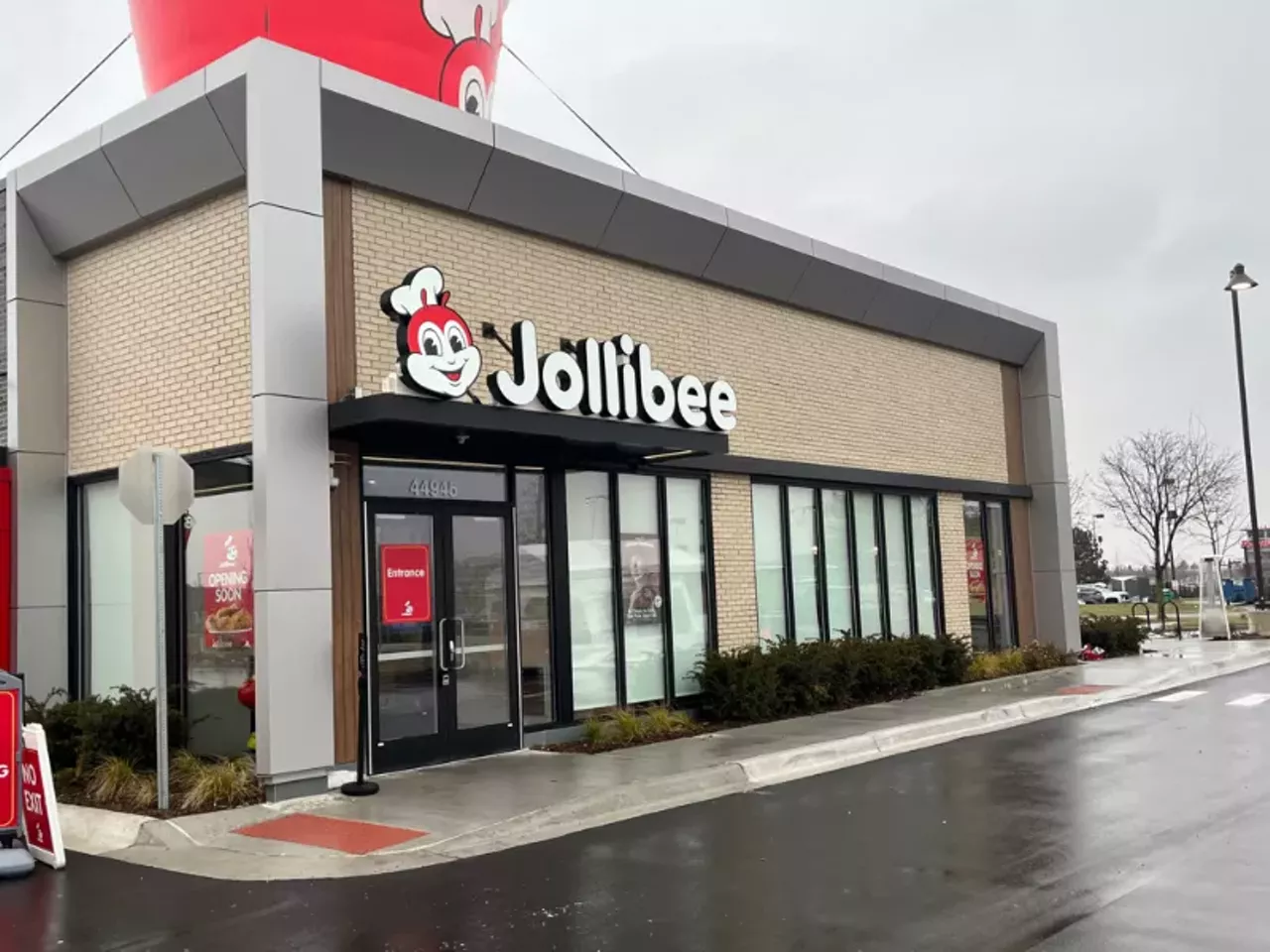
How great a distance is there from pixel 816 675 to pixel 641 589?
9.12 feet

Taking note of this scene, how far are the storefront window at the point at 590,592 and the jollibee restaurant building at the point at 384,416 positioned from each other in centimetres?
4

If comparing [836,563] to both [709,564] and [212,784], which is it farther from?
[212,784]

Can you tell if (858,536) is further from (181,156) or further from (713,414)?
(181,156)

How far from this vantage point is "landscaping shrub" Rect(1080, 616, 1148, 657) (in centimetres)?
2469

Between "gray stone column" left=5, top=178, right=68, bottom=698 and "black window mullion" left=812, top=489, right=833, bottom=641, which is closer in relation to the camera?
"gray stone column" left=5, top=178, right=68, bottom=698

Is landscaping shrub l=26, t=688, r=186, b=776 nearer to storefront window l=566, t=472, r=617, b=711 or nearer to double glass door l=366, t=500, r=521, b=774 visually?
double glass door l=366, t=500, r=521, b=774

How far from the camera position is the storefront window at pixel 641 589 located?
1530 cm

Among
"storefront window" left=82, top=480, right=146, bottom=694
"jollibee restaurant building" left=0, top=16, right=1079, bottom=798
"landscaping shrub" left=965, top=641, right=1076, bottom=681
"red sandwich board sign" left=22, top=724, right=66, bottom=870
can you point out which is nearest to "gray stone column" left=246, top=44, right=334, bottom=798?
"jollibee restaurant building" left=0, top=16, right=1079, bottom=798

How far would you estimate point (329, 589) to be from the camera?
1137 centimetres

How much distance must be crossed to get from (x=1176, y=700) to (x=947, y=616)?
458 centimetres

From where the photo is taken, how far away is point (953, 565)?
21.6 meters

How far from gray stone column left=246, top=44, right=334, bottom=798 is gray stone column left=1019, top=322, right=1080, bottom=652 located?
16.4 meters

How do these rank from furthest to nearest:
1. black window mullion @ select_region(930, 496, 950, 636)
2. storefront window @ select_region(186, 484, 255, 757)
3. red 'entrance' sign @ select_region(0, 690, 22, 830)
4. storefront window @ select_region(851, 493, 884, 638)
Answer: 1. black window mullion @ select_region(930, 496, 950, 636)
2. storefront window @ select_region(851, 493, 884, 638)
3. storefront window @ select_region(186, 484, 255, 757)
4. red 'entrance' sign @ select_region(0, 690, 22, 830)

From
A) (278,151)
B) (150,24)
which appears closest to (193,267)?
(278,151)
